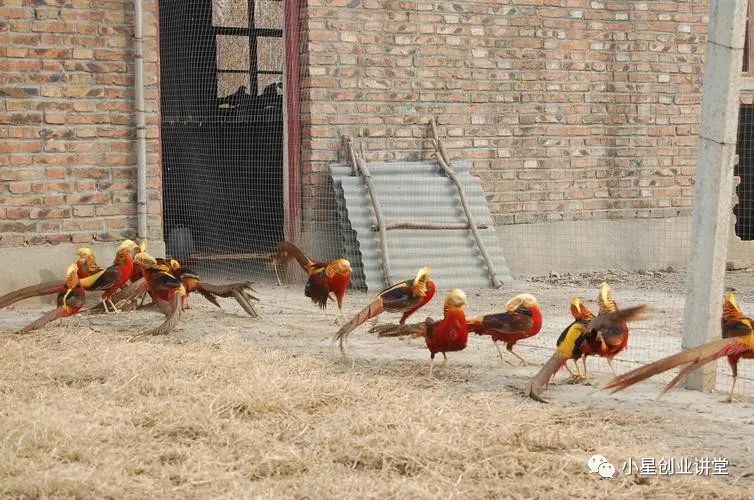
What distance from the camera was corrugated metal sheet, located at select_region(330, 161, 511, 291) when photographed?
8.98 m

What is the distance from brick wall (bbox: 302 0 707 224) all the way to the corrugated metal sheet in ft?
0.80

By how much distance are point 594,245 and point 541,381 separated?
559 centimetres

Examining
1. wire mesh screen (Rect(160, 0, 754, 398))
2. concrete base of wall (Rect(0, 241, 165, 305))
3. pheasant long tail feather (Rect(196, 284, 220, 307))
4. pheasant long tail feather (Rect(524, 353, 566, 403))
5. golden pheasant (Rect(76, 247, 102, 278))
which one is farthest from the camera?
wire mesh screen (Rect(160, 0, 754, 398))

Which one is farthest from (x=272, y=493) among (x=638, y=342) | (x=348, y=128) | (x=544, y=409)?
(x=348, y=128)

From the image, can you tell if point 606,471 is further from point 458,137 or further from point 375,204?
point 458,137

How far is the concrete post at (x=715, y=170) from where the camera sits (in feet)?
17.0

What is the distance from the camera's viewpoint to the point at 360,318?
5992 mm

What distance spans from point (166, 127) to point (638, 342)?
6489 millimetres

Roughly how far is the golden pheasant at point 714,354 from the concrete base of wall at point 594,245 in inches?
185

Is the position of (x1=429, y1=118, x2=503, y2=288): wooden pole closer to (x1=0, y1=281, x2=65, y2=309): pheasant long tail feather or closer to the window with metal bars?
the window with metal bars

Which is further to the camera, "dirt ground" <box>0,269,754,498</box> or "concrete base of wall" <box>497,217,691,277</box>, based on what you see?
"concrete base of wall" <box>497,217,691,277</box>

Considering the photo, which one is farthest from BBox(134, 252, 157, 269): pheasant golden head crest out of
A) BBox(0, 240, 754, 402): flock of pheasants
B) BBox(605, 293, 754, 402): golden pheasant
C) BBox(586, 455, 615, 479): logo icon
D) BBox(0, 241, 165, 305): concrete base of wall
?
BBox(586, 455, 615, 479): logo icon

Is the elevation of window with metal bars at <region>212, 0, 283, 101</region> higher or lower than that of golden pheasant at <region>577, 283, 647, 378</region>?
higher

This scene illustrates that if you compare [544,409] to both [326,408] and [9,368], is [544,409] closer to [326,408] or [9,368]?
[326,408]
